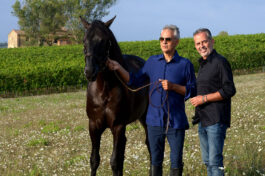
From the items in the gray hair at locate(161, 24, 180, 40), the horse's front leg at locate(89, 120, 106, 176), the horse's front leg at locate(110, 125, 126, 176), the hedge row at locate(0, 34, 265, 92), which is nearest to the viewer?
the gray hair at locate(161, 24, 180, 40)

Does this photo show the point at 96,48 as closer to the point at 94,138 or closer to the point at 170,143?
the point at 170,143

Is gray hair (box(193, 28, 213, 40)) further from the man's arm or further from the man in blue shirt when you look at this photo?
the man's arm

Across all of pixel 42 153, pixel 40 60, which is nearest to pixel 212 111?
pixel 42 153

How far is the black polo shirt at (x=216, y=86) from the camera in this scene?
384cm

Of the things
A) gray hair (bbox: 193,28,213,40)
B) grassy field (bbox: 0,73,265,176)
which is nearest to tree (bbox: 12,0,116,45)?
grassy field (bbox: 0,73,265,176)

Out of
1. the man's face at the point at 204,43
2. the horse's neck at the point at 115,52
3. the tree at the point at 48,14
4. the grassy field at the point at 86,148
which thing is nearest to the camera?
the man's face at the point at 204,43

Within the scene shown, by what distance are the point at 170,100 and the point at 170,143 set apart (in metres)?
0.60

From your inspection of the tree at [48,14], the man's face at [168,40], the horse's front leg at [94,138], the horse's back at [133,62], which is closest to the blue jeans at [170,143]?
the man's face at [168,40]

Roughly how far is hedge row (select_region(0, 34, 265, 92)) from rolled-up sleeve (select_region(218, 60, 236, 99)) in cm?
2921

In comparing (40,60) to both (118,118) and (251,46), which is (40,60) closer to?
(251,46)

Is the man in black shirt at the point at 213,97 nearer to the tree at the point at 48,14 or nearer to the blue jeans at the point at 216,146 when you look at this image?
the blue jeans at the point at 216,146

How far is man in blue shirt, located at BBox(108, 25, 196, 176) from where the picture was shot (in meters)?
3.90

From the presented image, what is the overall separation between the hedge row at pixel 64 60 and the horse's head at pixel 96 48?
28280mm

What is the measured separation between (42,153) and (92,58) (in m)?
5.19
